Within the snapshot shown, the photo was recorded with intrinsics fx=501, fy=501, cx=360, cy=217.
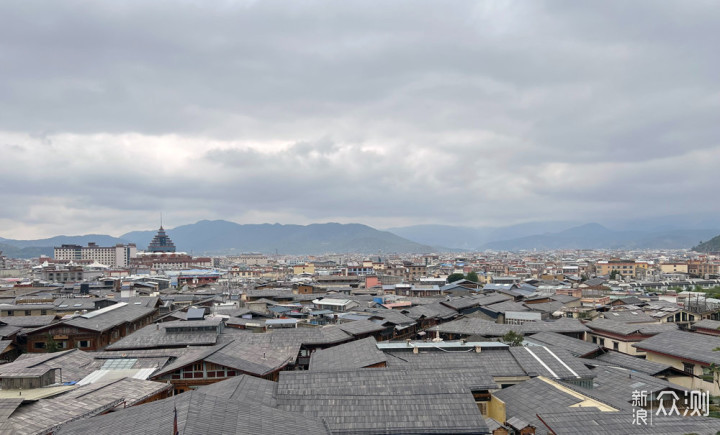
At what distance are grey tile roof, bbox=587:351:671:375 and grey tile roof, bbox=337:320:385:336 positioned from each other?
1442cm

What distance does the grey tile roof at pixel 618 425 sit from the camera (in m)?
14.0

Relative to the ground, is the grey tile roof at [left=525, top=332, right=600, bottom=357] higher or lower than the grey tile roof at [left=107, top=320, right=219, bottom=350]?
lower

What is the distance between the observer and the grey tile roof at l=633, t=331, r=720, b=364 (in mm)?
25663

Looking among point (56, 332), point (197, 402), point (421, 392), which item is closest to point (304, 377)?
point (421, 392)

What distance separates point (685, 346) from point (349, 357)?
18.6 meters

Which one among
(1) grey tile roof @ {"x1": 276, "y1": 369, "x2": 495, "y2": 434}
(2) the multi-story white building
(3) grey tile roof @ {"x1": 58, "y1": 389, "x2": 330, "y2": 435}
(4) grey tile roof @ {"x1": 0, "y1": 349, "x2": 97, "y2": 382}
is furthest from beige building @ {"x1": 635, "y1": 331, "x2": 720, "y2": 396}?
(2) the multi-story white building

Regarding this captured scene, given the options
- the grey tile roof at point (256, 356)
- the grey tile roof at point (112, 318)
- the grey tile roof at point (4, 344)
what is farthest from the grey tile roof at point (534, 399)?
the grey tile roof at point (4, 344)

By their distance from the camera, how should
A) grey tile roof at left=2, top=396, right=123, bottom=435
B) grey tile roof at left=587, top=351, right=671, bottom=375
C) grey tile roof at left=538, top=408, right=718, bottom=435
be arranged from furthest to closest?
grey tile roof at left=587, top=351, right=671, bottom=375, grey tile roof at left=2, top=396, right=123, bottom=435, grey tile roof at left=538, top=408, right=718, bottom=435

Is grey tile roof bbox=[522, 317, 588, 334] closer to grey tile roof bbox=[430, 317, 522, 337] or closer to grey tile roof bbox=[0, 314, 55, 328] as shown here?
grey tile roof bbox=[430, 317, 522, 337]

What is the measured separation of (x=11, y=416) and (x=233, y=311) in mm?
28946

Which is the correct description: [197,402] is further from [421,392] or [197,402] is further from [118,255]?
[118,255]

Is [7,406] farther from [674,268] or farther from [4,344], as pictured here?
[674,268]

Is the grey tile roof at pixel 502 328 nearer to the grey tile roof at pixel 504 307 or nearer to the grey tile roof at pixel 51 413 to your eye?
the grey tile roof at pixel 504 307

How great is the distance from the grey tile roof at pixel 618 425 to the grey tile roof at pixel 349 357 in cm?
1009
